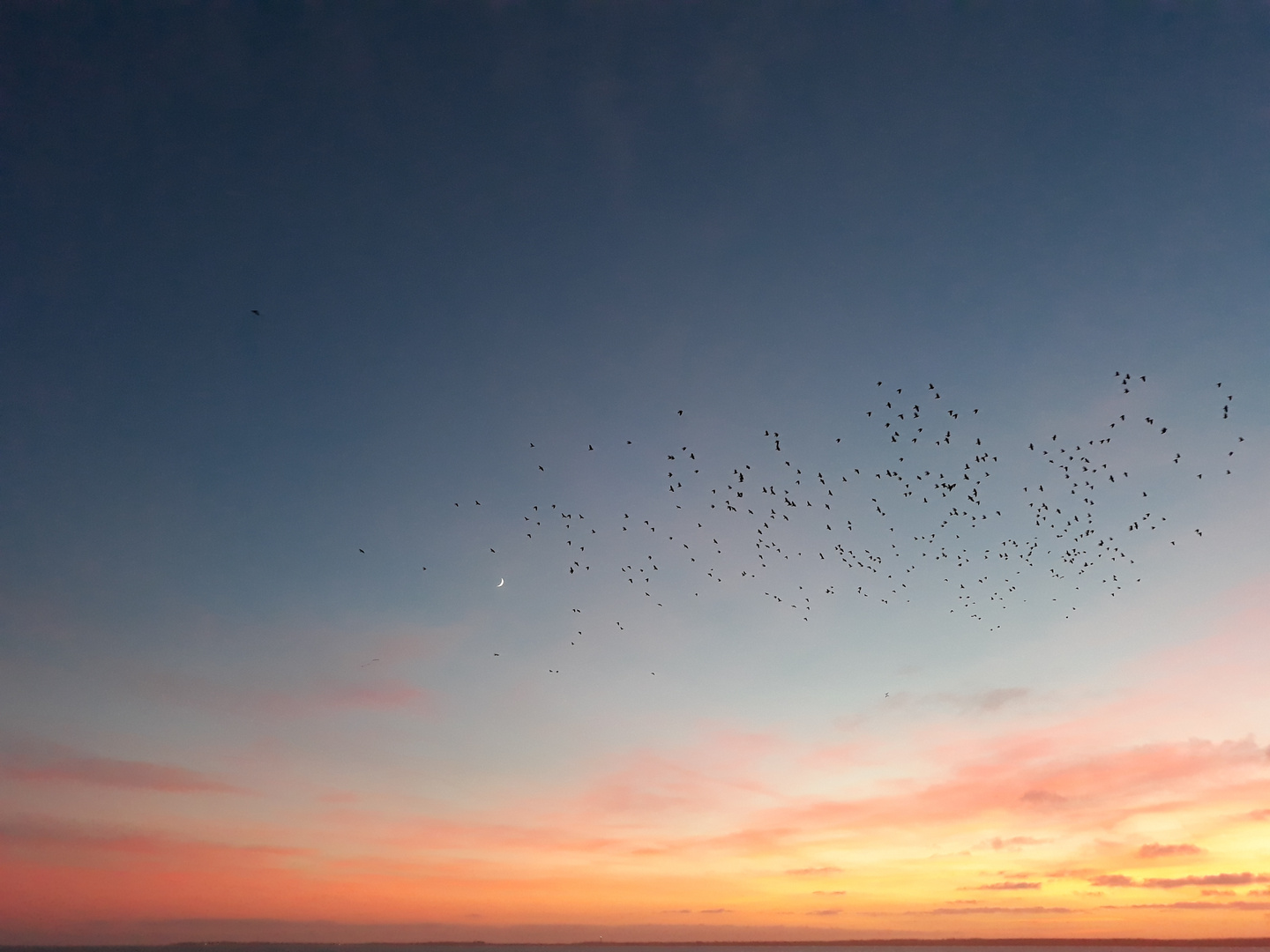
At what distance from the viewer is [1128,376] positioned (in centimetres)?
4950

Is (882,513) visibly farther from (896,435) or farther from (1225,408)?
(1225,408)

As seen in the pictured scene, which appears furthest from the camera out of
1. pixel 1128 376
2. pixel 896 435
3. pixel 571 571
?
pixel 571 571

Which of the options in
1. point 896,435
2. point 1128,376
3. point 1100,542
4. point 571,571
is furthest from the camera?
point 571,571

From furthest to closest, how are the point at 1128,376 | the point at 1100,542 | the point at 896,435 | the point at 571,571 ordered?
the point at 571,571, the point at 1100,542, the point at 896,435, the point at 1128,376

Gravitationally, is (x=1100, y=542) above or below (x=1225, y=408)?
below

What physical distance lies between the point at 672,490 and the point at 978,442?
849 inches

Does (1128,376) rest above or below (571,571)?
above

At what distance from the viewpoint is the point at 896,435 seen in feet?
173

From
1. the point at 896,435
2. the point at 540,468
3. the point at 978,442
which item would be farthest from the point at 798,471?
the point at 540,468

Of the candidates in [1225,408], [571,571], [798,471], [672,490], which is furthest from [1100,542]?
[571,571]

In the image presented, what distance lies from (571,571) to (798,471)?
69.3ft

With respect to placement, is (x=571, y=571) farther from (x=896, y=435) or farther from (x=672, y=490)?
(x=896, y=435)

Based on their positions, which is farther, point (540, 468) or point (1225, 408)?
point (540, 468)

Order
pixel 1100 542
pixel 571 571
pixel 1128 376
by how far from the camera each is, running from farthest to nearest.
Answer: pixel 571 571
pixel 1100 542
pixel 1128 376
